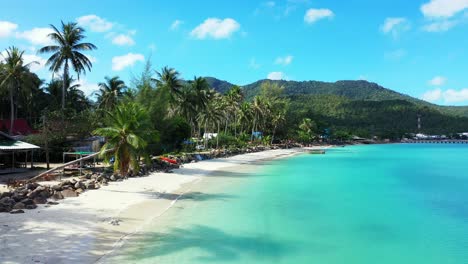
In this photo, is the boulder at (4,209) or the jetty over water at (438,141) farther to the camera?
the jetty over water at (438,141)

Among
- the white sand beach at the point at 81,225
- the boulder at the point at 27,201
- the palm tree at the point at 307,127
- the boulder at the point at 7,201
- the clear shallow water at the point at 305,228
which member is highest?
the palm tree at the point at 307,127

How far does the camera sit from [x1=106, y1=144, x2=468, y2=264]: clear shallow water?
423 inches

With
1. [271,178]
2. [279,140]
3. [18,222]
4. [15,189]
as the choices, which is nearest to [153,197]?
[15,189]

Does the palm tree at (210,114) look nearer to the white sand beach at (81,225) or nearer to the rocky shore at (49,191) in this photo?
the rocky shore at (49,191)

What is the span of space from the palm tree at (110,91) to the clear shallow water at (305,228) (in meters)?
30.7

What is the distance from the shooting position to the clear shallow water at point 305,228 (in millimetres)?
10742

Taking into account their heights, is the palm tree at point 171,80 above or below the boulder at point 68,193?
above

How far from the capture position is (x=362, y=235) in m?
13.2

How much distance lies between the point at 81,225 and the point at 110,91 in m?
42.8

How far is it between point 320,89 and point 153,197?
18357 cm

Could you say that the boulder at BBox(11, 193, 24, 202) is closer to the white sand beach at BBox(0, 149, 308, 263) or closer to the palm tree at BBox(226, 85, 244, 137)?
the white sand beach at BBox(0, 149, 308, 263)

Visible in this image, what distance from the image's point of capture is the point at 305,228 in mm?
13789

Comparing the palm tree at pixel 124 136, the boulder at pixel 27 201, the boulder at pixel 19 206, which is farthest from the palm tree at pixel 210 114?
the boulder at pixel 19 206

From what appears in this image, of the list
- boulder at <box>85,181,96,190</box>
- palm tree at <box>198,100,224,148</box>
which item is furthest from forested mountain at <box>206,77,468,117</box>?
boulder at <box>85,181,96,190</box>
